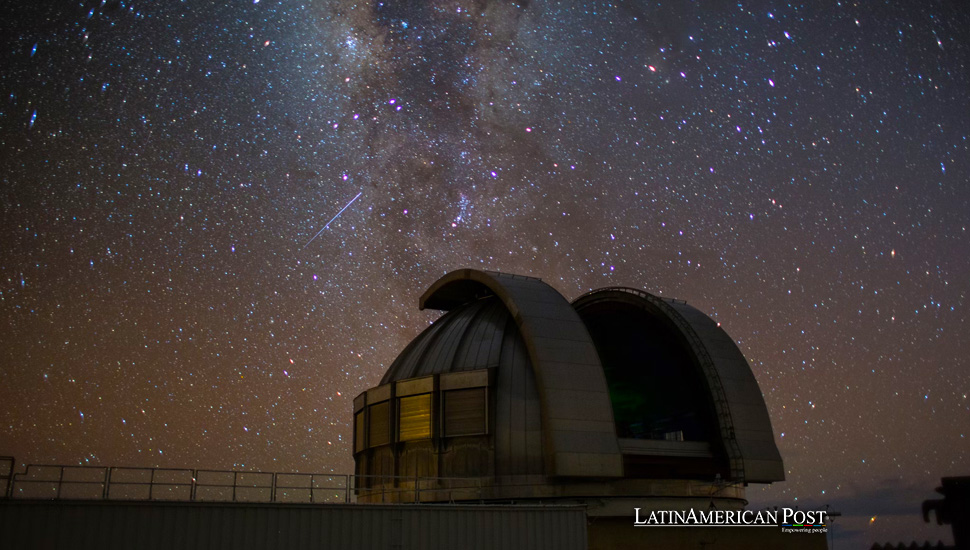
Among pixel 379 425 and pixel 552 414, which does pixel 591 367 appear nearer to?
pixel 552 414

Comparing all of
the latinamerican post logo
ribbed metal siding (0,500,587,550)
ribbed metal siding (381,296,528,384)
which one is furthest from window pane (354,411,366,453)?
the latinamerican post logo

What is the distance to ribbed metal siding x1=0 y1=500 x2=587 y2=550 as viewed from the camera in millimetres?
12906

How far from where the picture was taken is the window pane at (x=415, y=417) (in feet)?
70.5

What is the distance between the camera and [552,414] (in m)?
19.0

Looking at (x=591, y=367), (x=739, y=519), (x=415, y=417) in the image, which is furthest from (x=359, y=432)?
(x=739, y=519)

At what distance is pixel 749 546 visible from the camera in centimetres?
1986

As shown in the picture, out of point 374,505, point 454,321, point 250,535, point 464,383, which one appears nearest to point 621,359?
point 454,321

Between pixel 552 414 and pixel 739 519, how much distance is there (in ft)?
19.1

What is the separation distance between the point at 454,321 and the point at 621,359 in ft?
21.9

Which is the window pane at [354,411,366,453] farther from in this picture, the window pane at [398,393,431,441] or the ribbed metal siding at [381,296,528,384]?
the window pane at [398,393,431,441]

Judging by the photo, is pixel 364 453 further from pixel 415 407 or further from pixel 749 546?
pixel 749 546

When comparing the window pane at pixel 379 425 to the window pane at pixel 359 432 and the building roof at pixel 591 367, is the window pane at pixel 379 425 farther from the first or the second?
the building roof at pixel 591 367

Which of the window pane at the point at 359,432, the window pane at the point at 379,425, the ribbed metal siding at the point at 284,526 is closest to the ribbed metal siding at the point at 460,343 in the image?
the window pane at the point at 379,425

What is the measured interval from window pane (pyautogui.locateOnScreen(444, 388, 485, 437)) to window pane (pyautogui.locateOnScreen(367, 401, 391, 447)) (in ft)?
7.24
